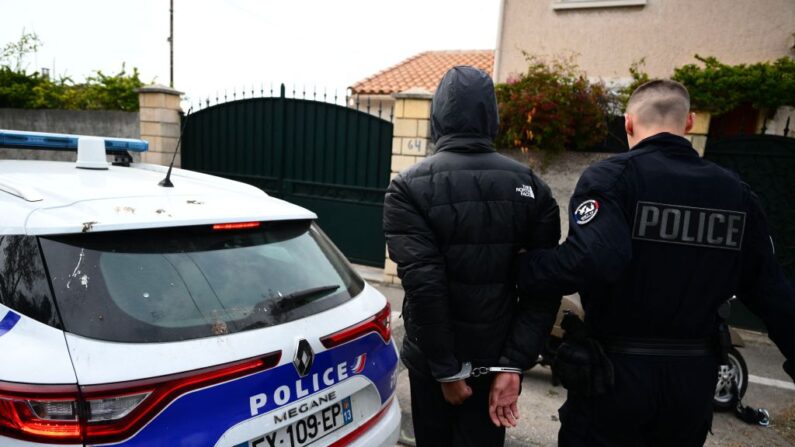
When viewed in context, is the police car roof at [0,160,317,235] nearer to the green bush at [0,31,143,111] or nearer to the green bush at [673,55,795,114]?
the green bush at [673,55,795,114]

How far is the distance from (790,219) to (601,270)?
480 centimetres

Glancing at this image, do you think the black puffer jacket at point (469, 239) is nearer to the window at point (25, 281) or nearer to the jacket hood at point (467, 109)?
the jacket hood at point (467, 109)

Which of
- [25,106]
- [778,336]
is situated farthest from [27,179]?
[25,106]

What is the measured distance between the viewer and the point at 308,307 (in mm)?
1949

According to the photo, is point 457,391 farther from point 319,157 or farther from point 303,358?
point 319,157

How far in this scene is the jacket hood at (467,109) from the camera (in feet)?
6.40

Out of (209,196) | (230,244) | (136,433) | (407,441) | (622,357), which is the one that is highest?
(209,196)

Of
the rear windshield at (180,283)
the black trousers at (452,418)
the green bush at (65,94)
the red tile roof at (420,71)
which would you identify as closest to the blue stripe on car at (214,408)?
the rear windshield at (180,283)

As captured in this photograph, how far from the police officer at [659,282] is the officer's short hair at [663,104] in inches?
3.6

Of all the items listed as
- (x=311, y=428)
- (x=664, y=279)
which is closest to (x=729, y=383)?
(x=664, y=279)

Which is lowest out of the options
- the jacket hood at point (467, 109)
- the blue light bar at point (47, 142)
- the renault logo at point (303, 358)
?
the renault logo at point (303, 358)

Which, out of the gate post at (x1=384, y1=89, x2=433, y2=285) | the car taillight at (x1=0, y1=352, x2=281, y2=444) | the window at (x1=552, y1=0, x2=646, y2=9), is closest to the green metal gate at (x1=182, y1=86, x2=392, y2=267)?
the gate post at (x1=384, y1=89, x2=433, y2=285)

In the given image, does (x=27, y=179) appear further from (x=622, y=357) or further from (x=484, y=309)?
(x=622, y=357)

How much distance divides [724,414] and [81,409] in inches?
160
